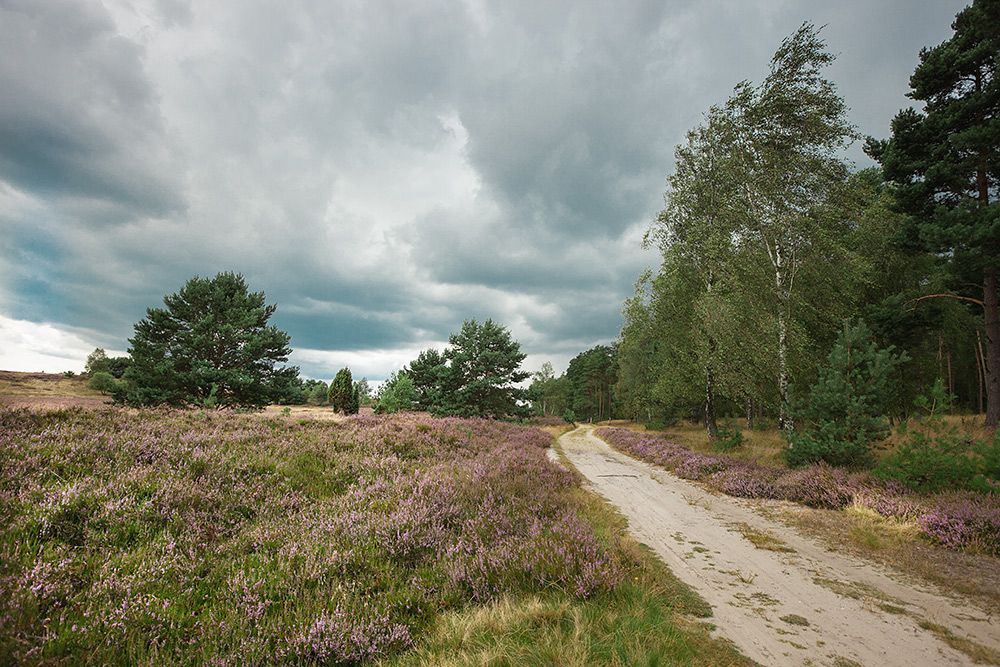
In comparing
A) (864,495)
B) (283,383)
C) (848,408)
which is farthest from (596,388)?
(864,495)

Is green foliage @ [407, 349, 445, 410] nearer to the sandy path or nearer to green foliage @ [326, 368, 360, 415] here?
green foliage @ [326, 368, 360, 415]

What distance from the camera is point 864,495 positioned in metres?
7.62

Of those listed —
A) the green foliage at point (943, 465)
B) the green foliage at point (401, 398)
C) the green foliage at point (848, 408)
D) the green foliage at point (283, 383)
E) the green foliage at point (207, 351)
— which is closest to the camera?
the green foliage at point (943, 465)

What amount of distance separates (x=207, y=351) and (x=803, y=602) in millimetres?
29498

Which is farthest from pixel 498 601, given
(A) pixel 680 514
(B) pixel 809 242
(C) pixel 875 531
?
(B) pixel 809 242

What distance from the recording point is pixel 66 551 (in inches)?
140

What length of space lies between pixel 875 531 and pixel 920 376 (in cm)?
2485

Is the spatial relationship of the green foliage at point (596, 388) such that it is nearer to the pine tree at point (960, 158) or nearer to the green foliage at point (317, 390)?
the green foliage at point (317, 390)

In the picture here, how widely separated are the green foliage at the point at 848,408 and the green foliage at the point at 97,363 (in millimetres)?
82709

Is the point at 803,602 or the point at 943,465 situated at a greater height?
the point at 943,465

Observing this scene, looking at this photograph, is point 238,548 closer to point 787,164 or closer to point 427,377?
point 787,164

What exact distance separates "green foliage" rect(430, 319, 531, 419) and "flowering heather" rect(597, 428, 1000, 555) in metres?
15.8

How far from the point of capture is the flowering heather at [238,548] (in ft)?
9.27

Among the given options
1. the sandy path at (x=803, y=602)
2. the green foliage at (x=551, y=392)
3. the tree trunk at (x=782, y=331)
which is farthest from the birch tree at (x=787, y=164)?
→ the green foliage at (x=551, y=392)
